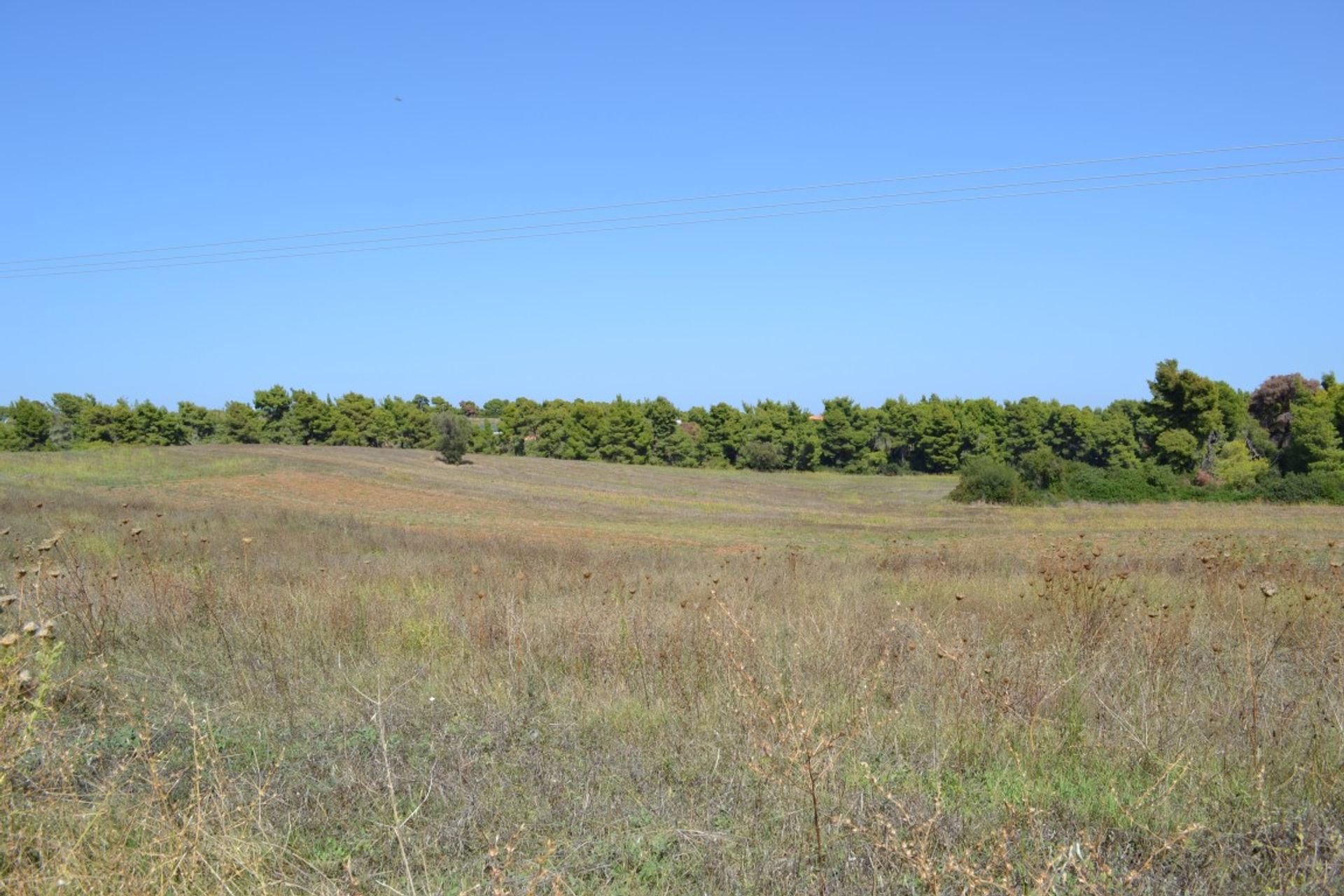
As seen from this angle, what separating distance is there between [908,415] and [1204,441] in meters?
29.9

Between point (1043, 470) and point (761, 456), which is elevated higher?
point (761, 456)

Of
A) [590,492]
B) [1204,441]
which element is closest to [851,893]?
[590,492]

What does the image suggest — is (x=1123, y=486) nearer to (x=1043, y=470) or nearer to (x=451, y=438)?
(x=1043, y=470)

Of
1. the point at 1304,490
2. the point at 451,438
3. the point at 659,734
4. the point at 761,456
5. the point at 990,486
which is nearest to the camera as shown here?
the point at 659,734

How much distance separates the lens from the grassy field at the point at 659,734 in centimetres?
300

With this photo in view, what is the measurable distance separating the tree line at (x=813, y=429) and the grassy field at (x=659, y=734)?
148ft

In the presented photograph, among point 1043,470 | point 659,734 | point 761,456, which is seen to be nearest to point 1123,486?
point 1043,470

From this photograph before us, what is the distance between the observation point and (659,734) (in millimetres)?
4402

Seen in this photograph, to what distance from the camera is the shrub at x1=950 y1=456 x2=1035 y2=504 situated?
151 ft

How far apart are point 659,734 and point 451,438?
56.1 meters

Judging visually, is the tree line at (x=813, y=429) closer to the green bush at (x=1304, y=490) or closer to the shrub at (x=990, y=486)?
the shrub at (x=990, y=486)

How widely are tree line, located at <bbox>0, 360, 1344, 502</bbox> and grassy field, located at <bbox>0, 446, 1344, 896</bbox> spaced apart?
4516cm

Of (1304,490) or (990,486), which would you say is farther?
(990,486)

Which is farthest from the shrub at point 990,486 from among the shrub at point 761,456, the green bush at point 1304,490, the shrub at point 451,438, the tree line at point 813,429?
the shrub at point 761,456
